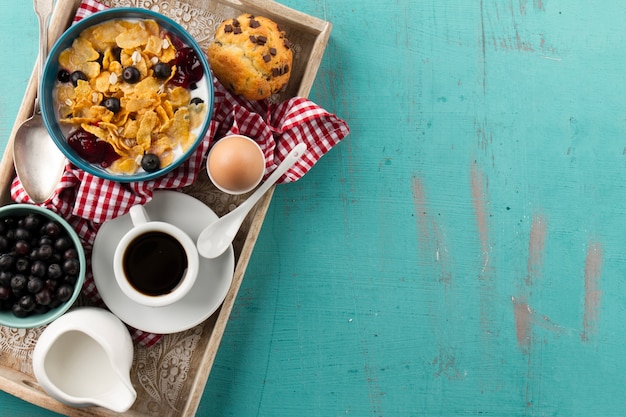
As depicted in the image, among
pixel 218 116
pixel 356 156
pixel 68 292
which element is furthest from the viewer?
pixel 356 156

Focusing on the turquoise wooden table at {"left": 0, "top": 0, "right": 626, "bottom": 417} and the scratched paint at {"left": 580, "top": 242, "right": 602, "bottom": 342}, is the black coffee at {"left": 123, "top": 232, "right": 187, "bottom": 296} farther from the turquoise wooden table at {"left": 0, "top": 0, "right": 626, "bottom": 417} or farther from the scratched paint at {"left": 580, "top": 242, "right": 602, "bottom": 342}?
the scratched paint at {"left": 580, "top": 242, "right": 602, "bottom": 342}

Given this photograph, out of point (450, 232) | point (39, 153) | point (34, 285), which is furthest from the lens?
point (450, 232)

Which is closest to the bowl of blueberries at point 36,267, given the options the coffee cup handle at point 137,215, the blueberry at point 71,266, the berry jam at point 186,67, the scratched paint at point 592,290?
the blueberry at point 71,266

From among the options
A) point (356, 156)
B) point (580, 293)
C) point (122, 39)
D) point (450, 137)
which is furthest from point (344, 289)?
point (122, 39)

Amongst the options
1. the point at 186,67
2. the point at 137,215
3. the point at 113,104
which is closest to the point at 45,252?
the point at 137,215

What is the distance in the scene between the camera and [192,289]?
1151 mm

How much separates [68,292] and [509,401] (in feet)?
3.24

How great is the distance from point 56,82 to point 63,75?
0.07 feet

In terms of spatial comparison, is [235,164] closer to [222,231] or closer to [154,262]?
[222,231]

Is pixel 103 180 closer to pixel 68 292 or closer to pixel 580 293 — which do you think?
pixel 68 292

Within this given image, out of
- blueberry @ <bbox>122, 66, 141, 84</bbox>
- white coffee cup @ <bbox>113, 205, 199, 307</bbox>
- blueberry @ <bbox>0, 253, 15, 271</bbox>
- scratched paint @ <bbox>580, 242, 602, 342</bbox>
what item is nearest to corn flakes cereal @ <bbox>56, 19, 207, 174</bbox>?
blueberry @ <bbox>122, 66, 141, 84</bbox>

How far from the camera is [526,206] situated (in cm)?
136

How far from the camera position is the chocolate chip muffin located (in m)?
1.11

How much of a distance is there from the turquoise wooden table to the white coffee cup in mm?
220
